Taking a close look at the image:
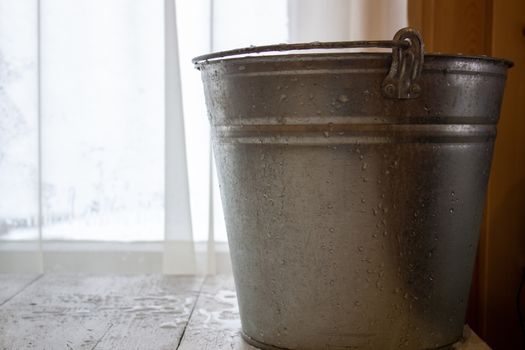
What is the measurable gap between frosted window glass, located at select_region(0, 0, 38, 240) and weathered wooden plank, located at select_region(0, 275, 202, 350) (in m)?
0.16

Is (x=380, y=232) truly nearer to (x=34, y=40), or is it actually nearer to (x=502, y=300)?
(x=502, y=300)

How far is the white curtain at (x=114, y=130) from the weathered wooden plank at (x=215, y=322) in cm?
13

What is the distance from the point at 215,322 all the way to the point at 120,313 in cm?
17

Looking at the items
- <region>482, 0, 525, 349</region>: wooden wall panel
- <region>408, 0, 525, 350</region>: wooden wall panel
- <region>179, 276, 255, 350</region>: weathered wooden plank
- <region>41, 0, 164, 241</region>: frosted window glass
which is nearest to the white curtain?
<region>41, 0, 164, 241</region>: frosted window glass

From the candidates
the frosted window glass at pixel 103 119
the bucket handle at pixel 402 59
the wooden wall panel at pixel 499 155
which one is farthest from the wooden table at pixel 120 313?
the bucket handle at pixel 402 59

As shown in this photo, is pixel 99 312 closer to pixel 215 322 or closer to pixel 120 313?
pixel 120 313

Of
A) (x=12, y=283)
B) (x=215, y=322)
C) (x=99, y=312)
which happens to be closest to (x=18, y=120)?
(x=12, y=283)

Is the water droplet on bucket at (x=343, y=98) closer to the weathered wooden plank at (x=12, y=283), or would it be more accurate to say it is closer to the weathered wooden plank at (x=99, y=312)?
the weathered wooden plank at (x=99, y=312)

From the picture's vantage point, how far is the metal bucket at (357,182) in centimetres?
96

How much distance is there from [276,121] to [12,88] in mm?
835

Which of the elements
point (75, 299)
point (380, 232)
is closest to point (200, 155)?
point (75, 299)

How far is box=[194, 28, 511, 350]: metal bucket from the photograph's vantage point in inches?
37.7

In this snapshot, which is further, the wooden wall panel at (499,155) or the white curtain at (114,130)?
the white curtain at (114,130)

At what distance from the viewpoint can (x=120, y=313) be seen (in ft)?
4.18
